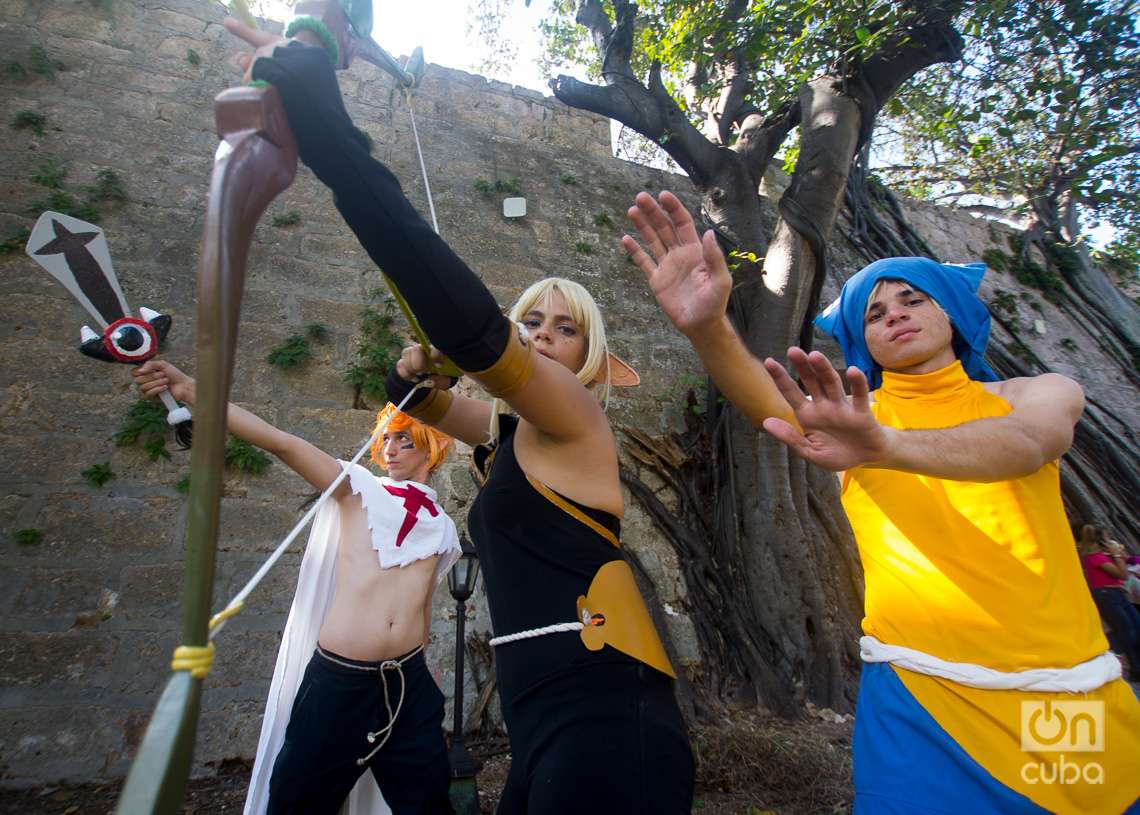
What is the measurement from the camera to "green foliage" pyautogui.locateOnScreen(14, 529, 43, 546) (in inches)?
121

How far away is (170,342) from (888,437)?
3.99 meters

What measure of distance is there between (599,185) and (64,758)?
5.37 m

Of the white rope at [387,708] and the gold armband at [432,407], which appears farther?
the white rope at [387,708]

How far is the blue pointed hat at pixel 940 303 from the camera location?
1.57m

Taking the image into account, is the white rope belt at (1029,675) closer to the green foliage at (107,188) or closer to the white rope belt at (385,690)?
the white rope belt at (385,690)

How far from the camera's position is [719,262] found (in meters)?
1.26

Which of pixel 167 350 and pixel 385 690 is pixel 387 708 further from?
pixel 167 350

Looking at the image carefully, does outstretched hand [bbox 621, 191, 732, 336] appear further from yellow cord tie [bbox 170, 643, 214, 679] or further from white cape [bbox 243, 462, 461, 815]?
white cape [bbox 243, 462, 461, 815]

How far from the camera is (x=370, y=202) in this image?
0.96 metres

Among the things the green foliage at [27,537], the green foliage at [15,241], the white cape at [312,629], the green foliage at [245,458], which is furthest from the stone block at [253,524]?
the green foliage at [15,241]

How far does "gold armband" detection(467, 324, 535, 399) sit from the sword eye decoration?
113cm

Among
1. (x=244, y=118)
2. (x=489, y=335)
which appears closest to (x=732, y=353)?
(x=489, y=335)

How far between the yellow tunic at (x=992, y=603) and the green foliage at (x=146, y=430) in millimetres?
3615

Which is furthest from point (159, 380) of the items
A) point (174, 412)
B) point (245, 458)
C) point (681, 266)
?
point (245, 458)
